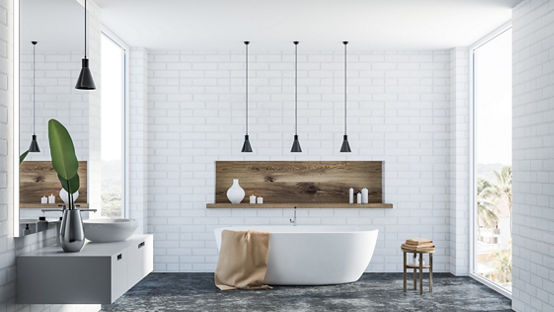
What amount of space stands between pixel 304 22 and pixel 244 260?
279 cm

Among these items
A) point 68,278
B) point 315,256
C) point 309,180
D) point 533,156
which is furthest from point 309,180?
point 68,278

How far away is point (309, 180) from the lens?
8297 mm

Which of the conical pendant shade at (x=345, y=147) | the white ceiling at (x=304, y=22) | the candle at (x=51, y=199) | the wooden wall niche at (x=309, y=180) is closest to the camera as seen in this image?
the candle at (x=51, y=199)

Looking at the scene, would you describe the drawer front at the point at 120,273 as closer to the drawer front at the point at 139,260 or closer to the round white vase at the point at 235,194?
the drawer front at the point at 139,260

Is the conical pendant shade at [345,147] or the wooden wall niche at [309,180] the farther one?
the wooden wall niche at [309,180]

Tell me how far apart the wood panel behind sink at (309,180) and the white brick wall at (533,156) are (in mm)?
2652

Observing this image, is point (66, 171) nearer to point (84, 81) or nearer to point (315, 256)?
point (84, 81)

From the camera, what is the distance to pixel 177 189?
26.6 feet

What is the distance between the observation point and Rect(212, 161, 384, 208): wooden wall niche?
8281 millimetres

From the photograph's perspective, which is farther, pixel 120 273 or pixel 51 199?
pixel 51 199

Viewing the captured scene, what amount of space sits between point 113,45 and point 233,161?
88.0 inches

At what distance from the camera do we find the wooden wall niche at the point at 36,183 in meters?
4.14

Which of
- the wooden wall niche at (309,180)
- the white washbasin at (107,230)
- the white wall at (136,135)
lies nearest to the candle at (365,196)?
the wooden wall niche at (309,180)

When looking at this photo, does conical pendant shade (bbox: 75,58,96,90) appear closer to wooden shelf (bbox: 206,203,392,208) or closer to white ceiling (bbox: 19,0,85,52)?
white ceiling (bbox: 19,0,85,52)
